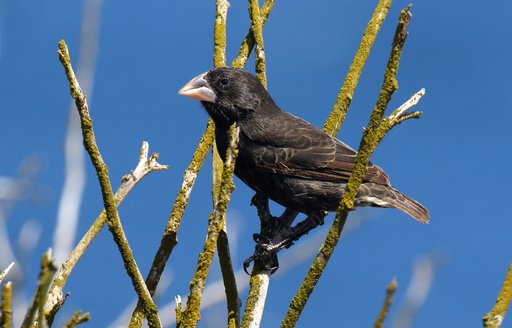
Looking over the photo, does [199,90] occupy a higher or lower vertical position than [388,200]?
higher

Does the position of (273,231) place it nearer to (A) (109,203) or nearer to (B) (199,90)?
(B) (199,90)

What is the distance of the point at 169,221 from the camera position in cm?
292

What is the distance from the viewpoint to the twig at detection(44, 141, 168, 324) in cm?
263

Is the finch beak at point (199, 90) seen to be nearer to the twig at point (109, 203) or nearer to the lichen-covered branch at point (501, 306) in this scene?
the twig at point (109, 203)

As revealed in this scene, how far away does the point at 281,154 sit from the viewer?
18.2ft

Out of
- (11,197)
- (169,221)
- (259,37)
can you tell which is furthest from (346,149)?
(169,221)

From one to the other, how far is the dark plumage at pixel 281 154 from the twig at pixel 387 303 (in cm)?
378

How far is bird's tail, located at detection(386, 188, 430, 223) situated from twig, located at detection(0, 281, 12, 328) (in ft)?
13.8

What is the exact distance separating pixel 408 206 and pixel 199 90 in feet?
5.71

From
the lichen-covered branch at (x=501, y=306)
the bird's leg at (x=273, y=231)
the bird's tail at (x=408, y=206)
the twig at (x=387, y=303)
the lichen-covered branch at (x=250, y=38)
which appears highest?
the lichen-covered branch at (x=250, y=38)

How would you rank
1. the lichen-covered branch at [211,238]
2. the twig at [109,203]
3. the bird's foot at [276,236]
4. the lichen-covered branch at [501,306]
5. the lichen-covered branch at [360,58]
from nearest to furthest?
the lichen-covered branch at [501,306] < the lichen-covered branch at [211,238] < the twig at [109,203] < the bird's foot at [276,236] < the lichen-covered branch at [360,58]

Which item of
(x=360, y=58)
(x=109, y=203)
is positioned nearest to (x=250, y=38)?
(x=360, y=58)

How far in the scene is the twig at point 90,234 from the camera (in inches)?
103

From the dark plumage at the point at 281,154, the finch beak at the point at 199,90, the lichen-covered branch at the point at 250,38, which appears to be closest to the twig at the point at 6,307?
the lichen-covered branch at the point at 250,38
